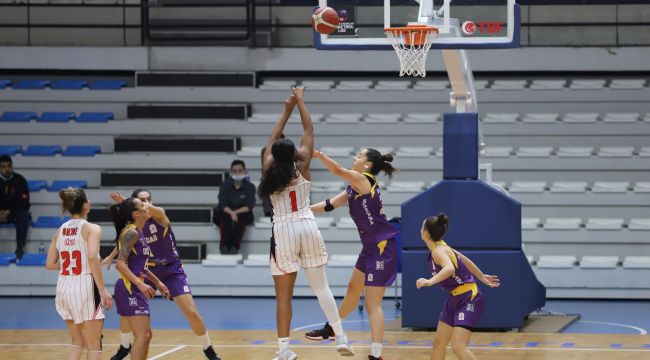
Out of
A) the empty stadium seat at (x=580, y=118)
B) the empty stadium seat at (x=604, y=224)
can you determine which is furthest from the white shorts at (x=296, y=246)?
the empty stadium seat at (x=580, y=118)

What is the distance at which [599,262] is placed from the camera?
54.0ft

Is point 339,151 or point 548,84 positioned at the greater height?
point 548,84

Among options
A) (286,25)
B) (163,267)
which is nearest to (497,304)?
(163,267)

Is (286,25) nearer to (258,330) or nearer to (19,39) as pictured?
(19,39)

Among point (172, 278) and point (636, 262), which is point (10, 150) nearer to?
point (172, 278)

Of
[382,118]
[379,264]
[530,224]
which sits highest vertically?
[382,118]

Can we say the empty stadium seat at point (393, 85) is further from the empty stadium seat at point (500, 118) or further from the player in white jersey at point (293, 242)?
the player in white jersey at point (293, 242)

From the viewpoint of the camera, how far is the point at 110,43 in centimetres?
2178

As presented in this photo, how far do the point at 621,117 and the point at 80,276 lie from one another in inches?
489

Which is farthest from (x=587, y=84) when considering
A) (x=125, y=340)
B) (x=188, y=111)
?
(x=125, y=340)

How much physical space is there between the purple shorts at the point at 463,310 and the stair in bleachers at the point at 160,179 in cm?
971

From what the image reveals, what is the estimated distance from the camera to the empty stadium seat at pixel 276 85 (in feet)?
66.5

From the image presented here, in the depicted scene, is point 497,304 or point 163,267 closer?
point 163,267

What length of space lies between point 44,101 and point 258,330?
8.67 m
